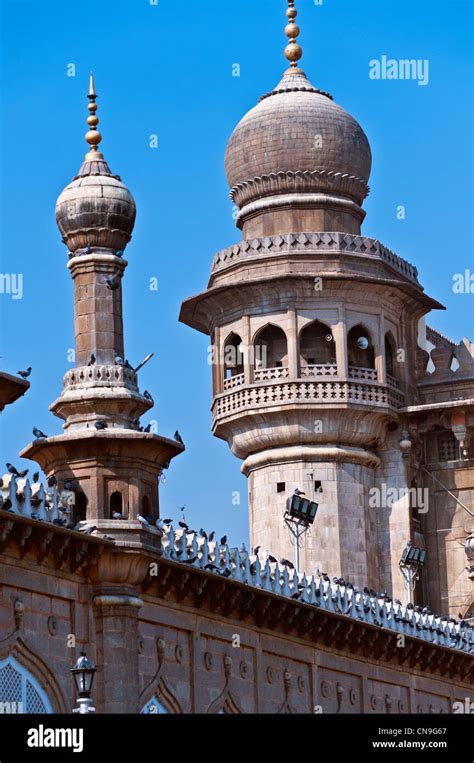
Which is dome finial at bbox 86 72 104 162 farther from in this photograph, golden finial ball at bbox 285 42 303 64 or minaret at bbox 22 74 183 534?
golden finial ball at bbox 285 42 303 64

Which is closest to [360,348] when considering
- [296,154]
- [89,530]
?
[296,154]

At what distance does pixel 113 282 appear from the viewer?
41.0 metres

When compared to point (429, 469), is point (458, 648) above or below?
below

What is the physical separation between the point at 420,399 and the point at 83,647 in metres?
30.2

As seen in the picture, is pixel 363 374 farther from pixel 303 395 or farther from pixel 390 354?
pixel 390 354

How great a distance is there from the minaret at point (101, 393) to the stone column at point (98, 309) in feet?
0.06

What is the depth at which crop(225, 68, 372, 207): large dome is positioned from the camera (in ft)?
220

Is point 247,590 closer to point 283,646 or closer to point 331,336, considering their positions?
point 283,646

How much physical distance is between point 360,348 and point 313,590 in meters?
17.7

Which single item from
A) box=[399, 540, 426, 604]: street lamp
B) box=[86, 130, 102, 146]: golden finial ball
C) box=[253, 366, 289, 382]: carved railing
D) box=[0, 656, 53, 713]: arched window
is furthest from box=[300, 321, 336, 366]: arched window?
box=[0, 656, 53, 713]: arched window

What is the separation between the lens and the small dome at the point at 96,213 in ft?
134

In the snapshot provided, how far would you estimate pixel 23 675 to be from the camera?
38.3 metres

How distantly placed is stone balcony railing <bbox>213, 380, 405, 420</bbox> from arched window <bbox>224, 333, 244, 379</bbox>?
1243 mm
